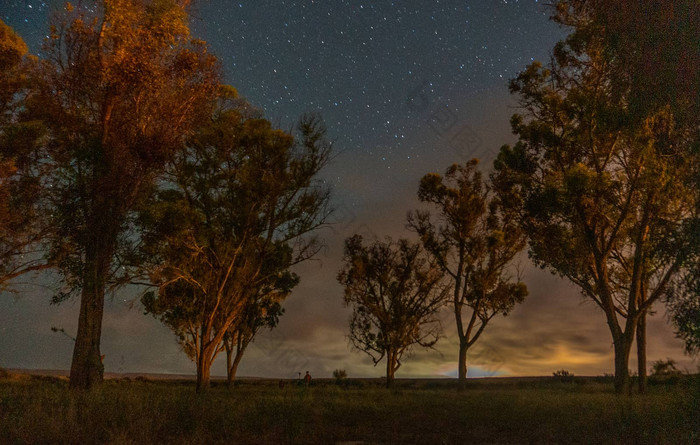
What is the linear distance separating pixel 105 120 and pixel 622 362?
21430 mm

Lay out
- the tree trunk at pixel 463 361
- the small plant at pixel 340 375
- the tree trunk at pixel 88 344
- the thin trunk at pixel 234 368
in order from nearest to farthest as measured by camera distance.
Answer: the tree trunk at pixel 88 344
the tree trunk at pixel 463 361
the thin trunk at pixel 234 368
the small plant at pixel 340 375

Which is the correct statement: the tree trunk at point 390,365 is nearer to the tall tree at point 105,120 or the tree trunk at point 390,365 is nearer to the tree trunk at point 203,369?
the tree trunk at point 203,369

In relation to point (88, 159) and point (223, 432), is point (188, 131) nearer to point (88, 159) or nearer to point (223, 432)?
point (88, 159)

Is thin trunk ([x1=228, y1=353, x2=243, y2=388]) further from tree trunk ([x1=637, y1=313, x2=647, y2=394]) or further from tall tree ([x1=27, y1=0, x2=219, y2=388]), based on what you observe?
tree trunk ([x1=637, y1=313, x2=647, y2=394])

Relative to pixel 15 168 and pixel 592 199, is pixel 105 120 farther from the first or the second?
pixel 592 199

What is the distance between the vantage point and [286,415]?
10570 mm

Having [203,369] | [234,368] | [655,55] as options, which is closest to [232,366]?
[234,368]

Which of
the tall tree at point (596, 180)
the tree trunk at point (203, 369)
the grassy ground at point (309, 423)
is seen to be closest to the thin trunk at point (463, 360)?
the tall tree at point (596, 180)

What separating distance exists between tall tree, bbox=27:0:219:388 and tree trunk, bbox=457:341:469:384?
19.3m

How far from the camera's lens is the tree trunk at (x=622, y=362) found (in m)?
19.1

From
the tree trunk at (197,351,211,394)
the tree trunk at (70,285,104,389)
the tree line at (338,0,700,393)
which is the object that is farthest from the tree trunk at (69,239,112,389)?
the tree line at (338,0,700,393)

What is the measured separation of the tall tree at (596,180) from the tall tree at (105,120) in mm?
14638

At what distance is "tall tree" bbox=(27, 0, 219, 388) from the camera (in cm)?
1727

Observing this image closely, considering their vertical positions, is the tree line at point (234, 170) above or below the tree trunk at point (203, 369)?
above
